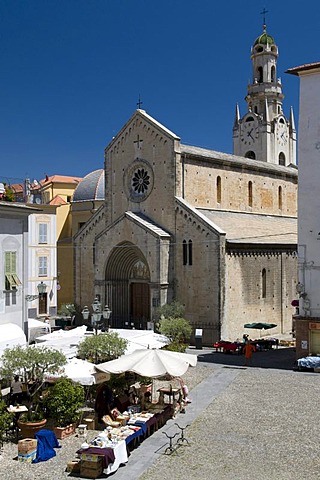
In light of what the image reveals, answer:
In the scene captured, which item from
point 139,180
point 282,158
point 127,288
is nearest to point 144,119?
point 139,180

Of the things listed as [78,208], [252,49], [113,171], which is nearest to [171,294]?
[113,171]

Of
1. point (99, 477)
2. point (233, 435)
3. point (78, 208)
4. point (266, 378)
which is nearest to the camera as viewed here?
point (99, 477)

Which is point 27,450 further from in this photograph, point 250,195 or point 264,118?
point 264,118

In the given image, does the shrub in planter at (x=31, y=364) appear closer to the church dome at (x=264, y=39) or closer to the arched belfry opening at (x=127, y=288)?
the arched belfry opening at (x=127, y=288)

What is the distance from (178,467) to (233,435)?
2927 mm

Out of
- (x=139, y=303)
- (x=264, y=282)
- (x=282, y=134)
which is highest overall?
(x=282, y=134)

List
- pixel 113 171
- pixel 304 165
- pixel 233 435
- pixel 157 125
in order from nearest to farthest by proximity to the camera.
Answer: pixel 233 435, pixel 304 165, pixel 157 125, pixel 113 171

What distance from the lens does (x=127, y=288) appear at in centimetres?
4003

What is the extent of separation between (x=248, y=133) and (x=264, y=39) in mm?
9319

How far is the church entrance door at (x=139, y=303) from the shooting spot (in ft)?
129

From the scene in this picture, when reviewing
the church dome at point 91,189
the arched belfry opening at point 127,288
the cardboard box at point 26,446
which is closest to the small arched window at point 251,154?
the church dome at point 91,189

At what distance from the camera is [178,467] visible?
14305mm

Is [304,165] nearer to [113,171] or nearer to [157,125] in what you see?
[157,125]

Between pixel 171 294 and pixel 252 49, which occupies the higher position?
pixel 252 49
